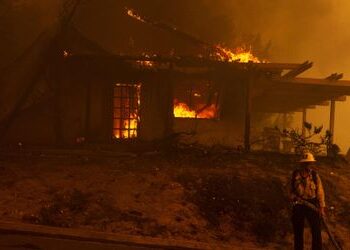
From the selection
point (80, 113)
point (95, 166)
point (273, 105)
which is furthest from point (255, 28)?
point (95, 166)

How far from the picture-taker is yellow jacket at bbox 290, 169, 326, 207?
8211mm

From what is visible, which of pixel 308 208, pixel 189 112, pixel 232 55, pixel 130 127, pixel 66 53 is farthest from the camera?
pixel 189 112

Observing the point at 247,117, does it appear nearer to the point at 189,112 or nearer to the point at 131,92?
the point at 189,112

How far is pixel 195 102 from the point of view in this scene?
16.9m

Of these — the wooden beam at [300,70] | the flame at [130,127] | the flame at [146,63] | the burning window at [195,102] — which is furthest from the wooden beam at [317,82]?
the flame at [130,127]

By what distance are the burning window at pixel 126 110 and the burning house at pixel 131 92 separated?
0.11 feet

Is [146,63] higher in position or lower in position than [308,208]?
higher

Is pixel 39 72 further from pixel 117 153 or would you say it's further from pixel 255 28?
pixel 255 28

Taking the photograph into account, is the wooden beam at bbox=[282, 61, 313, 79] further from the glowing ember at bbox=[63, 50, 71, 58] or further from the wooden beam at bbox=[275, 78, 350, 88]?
the glowing ember at bbox=[63, 50, 71, 58]

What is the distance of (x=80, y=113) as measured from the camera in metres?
15.6

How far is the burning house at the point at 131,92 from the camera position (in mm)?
14828

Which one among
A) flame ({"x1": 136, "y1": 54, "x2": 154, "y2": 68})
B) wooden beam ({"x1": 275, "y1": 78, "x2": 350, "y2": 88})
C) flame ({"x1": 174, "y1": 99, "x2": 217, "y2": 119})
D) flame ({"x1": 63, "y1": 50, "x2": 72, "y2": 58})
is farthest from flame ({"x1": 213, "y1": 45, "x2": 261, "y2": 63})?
flame ({"x1": 63, "y1": 50, "x2": 72, "y2": 58})

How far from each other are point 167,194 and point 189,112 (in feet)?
21.6

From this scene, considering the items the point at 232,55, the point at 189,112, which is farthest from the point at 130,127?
the point at 232,55
